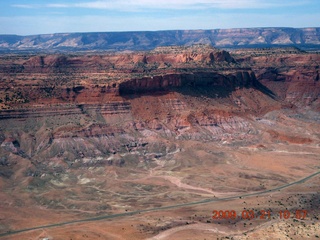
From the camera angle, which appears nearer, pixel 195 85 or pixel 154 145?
pixel 154 145

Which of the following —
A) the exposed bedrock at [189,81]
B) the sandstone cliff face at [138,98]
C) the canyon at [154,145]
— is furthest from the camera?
the exposed bedrock at [189,81]

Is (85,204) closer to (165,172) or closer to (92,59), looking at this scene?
(165,172)

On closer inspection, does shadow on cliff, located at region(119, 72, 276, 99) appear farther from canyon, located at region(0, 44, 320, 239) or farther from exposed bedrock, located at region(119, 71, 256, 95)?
canyon, located at region(0, 44, 320, 239)

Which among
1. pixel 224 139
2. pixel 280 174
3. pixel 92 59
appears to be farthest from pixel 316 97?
pixel 92 59
